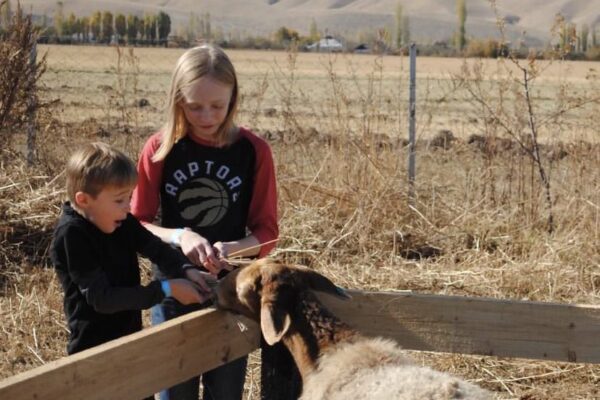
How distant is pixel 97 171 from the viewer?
3354 mm

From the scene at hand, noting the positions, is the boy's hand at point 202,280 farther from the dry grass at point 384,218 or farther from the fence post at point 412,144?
the fence post at point 412,144

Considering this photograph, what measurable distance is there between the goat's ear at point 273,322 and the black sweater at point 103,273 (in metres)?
0.43

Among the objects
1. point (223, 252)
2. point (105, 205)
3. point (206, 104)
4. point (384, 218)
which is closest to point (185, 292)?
point (223, 252)

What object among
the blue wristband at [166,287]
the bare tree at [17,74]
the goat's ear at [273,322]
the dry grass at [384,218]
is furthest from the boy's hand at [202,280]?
the bare tree at [17,74]

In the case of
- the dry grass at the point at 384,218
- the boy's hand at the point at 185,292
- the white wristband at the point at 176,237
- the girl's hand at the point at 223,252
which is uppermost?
the white wristband at the point at 176,237

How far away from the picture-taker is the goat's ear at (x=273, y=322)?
3297mm

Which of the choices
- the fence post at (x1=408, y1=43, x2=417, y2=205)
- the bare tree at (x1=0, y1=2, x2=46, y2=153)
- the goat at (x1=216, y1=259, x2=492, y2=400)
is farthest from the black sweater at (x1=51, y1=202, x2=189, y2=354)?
the bare tree at (x1=0, y1=2, x2=46, y2=153)

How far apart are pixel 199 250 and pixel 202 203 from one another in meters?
0.30

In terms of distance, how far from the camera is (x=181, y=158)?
147 inches

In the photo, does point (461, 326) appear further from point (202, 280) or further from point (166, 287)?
point (166, 287)

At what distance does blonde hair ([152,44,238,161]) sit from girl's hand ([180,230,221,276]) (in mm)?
384

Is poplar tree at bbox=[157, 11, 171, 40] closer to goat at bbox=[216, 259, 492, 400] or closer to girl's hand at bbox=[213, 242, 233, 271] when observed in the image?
girl's hand at bbox=[213, 242, 233, 271]

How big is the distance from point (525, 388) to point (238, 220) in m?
2.60

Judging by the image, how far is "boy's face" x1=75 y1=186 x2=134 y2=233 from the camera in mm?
3379
